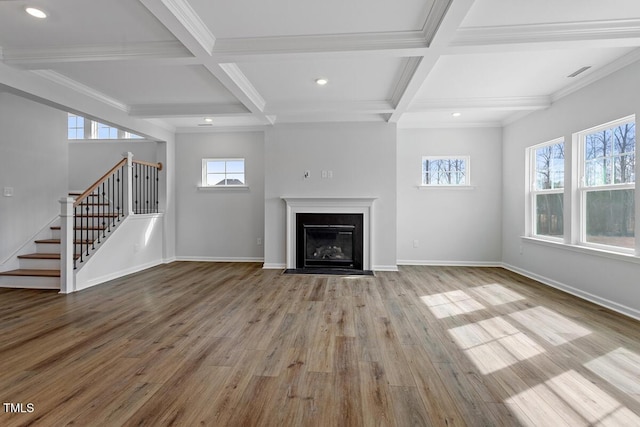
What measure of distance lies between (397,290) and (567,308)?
5.92 feet

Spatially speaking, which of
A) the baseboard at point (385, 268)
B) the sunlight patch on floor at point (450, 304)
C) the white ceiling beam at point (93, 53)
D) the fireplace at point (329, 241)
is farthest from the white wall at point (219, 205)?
the sunlight patch on floor at point (450, 304)

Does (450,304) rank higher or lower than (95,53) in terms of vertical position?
lower

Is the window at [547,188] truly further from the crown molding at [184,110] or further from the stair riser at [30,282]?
the stair riser at [30,282]

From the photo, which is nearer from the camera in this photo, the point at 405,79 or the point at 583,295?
the point at 405,79

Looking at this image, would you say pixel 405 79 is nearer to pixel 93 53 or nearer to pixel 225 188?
pixel 93 53

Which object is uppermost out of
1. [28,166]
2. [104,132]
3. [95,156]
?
[104,132]

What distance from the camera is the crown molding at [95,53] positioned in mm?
2828

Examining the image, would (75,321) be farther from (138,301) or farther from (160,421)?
(160,421)

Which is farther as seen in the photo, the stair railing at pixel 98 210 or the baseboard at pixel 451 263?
the baseboard at pixel 451 263

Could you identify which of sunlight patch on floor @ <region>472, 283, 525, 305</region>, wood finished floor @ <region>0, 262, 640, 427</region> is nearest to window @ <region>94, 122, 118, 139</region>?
wood finished floor @ <region>0, 262, 640, 427</region>

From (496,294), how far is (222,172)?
5155 mm

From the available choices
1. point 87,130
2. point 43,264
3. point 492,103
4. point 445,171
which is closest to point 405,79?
point 492,103

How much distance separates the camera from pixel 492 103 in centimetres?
428

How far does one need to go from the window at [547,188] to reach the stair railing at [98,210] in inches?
254
